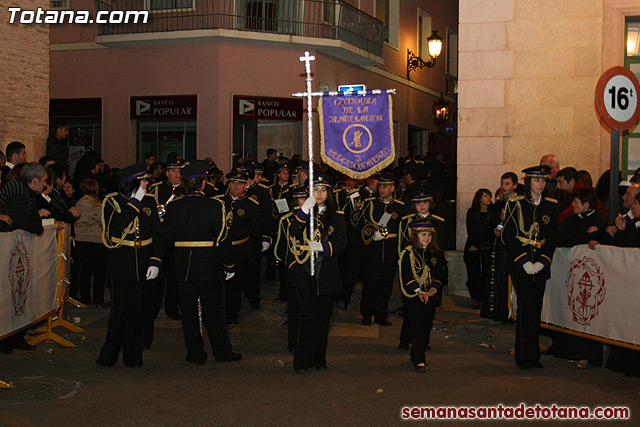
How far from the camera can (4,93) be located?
1775 centimetres

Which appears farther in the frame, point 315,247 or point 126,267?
point 126,267

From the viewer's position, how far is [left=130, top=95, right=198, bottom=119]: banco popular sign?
2294cm

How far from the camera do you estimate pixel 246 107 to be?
23.1 meters

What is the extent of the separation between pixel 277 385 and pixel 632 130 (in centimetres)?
834

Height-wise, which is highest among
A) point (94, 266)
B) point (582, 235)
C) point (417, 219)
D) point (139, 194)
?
point (139, 194)

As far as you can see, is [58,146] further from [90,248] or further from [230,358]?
[230,358]

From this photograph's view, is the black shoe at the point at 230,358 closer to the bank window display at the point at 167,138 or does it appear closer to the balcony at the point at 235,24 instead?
the balcony at the point at 235,24

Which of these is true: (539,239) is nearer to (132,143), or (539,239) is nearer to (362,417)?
(362,417)

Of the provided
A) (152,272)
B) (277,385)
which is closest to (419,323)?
(277,385)

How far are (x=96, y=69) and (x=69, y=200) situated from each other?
12687 millimetres

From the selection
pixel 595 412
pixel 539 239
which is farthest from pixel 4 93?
pixel 595 412

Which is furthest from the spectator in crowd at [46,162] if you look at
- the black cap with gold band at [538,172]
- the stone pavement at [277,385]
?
the black cap with gold band at [538,172]

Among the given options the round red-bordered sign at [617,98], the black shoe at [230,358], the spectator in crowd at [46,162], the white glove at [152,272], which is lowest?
the black shoe at [230,358]

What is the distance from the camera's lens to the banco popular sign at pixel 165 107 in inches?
903
